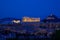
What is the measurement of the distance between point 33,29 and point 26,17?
19 cm

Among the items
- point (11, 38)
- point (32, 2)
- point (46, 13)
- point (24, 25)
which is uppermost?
point (32, 2)

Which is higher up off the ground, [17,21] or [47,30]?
[17,21]

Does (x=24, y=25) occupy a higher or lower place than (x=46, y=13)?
lower

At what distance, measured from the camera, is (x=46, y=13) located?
86.2 inches

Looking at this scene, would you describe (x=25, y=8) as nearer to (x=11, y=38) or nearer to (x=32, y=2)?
(x=32, y=2)

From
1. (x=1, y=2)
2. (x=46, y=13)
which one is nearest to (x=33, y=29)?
(x=46, y=13)

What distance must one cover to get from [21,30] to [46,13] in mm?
425

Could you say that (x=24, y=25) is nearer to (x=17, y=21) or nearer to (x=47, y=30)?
(x=17, y=21)

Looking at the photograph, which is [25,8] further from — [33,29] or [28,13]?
[33,29]

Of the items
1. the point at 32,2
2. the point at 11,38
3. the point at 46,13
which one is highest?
the point at 32,2

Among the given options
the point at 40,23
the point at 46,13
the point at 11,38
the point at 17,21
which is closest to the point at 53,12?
the point at 46,13

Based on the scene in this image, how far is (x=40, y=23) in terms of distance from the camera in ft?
7.09

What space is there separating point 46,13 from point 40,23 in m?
0.17

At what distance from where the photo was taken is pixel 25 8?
2223mm
